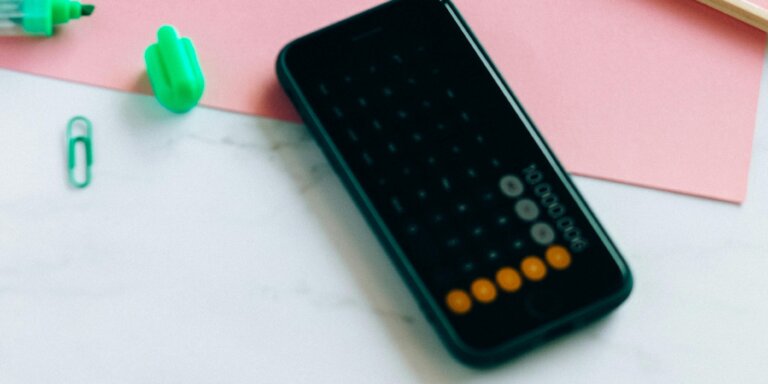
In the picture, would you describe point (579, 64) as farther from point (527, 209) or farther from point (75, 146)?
point (75, 146)

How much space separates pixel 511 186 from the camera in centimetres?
36

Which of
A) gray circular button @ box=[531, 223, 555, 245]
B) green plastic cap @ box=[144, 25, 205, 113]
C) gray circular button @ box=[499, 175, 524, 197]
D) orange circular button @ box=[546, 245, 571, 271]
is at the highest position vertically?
green plastic cap @ box=[144, 25, 205, 113]

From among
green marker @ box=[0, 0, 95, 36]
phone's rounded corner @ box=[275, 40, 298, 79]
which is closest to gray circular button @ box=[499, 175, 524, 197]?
phone's rounded corner @ box=[275, 40, 298, 79]

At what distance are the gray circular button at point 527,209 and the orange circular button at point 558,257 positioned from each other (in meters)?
0.02

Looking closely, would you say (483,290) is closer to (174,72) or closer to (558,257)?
(558,257)

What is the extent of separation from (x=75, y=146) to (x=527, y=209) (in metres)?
0.20

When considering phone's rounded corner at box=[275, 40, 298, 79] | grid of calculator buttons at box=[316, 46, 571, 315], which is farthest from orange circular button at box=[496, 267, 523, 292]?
phone's rounded corner at box=[275, 40, 298, 79]

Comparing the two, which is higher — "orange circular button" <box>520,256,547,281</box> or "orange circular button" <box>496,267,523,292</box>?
"orange circular button" <box>520,256,547,281</box>

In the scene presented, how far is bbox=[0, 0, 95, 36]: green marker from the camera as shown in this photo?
1.28ft

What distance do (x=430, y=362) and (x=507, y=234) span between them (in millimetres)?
61

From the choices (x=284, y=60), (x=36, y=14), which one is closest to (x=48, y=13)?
(x=36, y=14)

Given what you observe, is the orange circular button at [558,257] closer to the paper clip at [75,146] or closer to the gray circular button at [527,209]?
the gray circular button at [527,209]

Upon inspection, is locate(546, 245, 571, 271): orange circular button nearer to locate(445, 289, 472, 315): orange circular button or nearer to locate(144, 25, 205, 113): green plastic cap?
locate(445, 289, 472, 315): orange circular button

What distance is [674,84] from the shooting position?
41 cm
